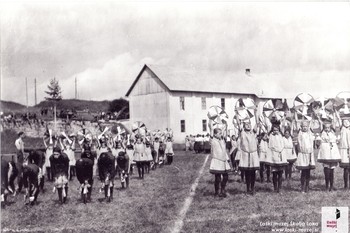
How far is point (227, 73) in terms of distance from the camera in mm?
35031

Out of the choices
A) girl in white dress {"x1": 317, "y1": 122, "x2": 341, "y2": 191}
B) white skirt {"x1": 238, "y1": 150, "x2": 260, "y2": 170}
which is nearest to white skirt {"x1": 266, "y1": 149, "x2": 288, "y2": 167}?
white skirt {"x1": 238, "y1": 150, "x2": 260, "y2": 170}

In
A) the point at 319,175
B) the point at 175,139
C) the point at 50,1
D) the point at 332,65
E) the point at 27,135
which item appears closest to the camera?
the point at 50,1

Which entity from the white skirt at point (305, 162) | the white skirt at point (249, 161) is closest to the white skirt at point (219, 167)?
the white skirt at point (249, 161)

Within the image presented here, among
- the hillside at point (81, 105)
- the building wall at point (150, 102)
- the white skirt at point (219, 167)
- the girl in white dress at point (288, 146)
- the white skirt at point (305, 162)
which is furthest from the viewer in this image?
the hillside at point (81, 105)

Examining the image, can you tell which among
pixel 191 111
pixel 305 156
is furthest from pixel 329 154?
pixel 191 111

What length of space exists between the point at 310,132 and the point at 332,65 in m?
1.73

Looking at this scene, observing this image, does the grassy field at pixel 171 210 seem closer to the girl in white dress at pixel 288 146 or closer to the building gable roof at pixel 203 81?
the girl in white dress at pixel 288 146

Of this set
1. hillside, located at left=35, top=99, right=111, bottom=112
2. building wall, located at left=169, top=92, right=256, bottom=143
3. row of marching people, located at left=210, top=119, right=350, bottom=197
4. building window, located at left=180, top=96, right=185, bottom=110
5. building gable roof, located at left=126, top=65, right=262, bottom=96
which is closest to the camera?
row of marching people, located at left=210, top=119, right=350, bottom=197

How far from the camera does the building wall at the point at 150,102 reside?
28.8m

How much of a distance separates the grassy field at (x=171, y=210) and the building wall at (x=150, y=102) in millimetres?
18617

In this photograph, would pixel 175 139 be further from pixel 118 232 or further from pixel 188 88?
pixel 118 232

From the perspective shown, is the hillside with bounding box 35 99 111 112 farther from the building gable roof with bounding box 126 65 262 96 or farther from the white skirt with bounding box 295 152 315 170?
the white skirt with bounding box 295 152 315 170

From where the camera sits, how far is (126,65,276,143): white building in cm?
2916

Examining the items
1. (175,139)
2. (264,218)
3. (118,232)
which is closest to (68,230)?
(118,232)
